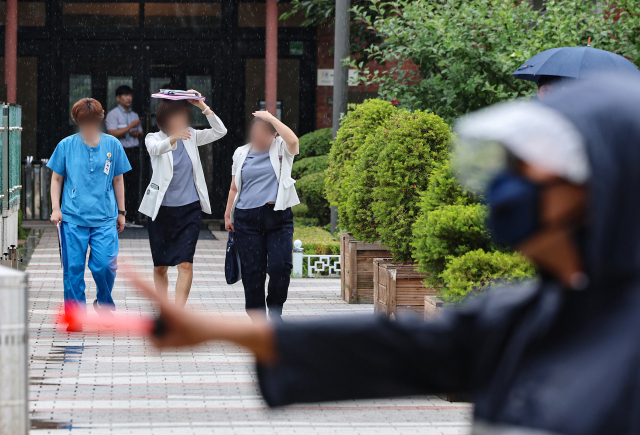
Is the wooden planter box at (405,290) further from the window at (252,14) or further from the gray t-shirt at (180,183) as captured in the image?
the window at (252,14)

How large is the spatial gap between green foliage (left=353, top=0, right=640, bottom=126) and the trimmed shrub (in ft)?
3.73

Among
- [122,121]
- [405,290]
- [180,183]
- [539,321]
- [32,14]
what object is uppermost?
[32,14]

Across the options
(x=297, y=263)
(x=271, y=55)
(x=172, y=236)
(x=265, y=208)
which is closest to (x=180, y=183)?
(x=172, y=236)

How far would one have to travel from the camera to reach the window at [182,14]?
49.6 feet

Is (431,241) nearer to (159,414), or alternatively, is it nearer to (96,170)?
(159,414)

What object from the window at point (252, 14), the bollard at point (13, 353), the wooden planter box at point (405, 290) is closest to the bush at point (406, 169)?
the wooden planter box at point (405, 290)

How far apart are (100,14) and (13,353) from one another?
1257cm

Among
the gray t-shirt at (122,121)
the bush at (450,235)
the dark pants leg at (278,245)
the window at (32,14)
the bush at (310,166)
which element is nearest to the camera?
the bush at (450,235)

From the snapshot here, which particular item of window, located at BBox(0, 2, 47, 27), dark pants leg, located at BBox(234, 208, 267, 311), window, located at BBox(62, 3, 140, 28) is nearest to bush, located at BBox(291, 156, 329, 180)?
window, located at BBox(62, 3, 140, 28)

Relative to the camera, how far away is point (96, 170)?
6816mm

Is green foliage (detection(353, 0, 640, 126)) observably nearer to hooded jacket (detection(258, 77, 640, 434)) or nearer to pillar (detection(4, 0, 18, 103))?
hooded jacket (detection(258, 77, 640, 434))

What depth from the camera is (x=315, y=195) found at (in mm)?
13297

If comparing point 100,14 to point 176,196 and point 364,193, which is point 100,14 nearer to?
point 364,193

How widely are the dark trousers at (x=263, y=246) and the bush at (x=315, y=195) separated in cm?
646
